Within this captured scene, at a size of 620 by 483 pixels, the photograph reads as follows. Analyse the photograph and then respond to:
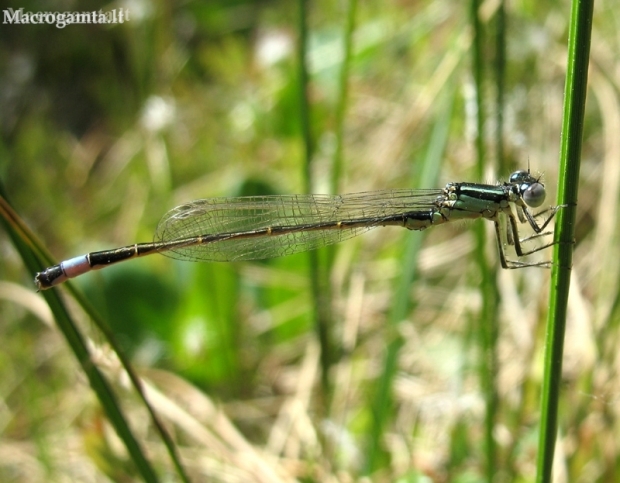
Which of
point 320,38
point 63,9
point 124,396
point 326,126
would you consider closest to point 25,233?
point 124,396

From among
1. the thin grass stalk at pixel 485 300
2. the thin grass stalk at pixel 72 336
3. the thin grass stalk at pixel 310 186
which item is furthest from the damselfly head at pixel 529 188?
the thin grass stalk at pixel 72 336

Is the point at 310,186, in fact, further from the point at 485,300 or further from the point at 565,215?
the point at 565,215

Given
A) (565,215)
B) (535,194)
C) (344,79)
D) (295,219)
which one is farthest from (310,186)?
(565,215)

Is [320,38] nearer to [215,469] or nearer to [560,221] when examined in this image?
[215,469]

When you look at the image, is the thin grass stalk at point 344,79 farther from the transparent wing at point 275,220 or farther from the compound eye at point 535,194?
the compound eye at point 535,194

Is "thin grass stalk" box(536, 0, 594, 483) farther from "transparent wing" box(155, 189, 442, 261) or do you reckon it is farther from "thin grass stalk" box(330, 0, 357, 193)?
"thin grass stalk" box(330, 0, 357, 193)

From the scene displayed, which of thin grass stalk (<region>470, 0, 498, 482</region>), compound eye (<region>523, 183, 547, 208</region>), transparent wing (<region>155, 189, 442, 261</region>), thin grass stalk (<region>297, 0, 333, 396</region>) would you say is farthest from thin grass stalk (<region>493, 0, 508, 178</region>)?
thin grass stalk (<region>297, 0, 333, 396</region>)
